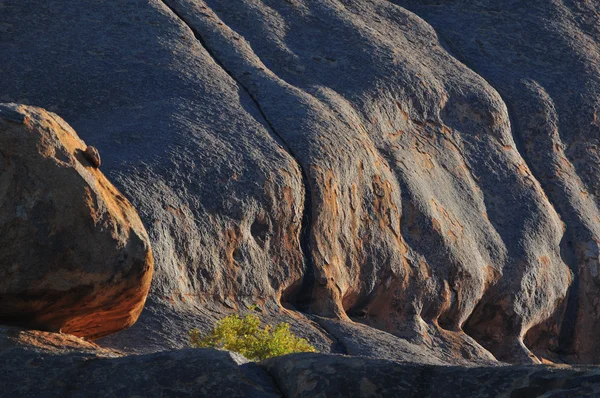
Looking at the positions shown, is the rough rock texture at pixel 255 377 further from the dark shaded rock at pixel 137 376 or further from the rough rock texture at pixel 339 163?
the rough rock texture at pixel 339 163

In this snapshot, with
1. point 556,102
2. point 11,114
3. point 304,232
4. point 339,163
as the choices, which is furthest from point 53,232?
point 556,102

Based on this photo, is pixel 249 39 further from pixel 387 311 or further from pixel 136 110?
pixel 387 311

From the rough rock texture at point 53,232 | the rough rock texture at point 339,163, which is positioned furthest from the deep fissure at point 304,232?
the rough rock texture at point 53,232

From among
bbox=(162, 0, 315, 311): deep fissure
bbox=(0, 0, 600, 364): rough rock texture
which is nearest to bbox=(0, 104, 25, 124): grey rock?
bbox=(0, 0, 600, 364): rough rock texture

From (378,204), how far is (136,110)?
11.2 ft

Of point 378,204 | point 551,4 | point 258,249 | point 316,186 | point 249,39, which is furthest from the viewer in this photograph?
point 551,4

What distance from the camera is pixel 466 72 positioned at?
1911 centimetres

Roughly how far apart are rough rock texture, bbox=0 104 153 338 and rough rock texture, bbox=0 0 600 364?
1.94m

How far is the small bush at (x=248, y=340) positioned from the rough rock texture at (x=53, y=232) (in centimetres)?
191

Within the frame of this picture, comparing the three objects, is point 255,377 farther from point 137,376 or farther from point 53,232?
point 53,232

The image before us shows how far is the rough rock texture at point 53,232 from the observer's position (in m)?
7.99

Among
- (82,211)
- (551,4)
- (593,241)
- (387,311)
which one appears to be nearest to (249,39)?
(387,311)

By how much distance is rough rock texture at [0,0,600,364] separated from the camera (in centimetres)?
1260

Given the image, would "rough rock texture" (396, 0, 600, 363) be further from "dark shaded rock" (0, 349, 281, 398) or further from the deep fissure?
"dark shaded rock" (0, 349, 281, 398)
